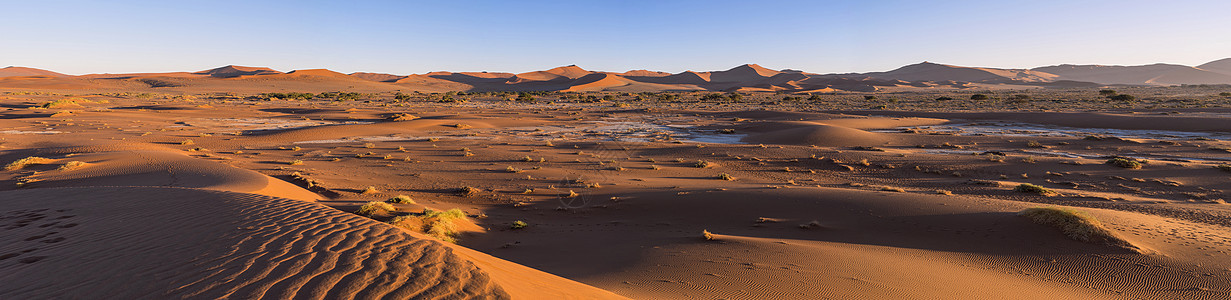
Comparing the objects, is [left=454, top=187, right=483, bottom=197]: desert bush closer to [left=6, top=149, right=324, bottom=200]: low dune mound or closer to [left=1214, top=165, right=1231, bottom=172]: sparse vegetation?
[left=6, top=149, right=324, bottom=200]: low dune mound

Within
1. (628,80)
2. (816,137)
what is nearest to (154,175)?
(816,137)

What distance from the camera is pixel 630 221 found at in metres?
9.54

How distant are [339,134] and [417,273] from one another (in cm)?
2518

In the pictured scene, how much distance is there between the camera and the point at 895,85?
113688mm

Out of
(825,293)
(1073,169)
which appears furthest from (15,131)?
(1073,169)

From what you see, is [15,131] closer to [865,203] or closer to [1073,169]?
[865,203]

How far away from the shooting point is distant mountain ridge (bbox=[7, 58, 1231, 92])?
339 feet

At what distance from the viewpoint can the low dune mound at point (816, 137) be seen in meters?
22.0

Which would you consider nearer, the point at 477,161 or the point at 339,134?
the point at 477,161

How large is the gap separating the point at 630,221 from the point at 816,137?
53.1 ft

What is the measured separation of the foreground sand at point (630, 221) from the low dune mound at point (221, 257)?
3 cm

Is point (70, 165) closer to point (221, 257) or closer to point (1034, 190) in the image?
point (221, 257)

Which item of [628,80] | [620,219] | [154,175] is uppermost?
[628,80]

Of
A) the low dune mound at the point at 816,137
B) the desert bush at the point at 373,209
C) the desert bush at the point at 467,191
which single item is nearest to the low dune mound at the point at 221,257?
the desert bush at the point at 373,209
